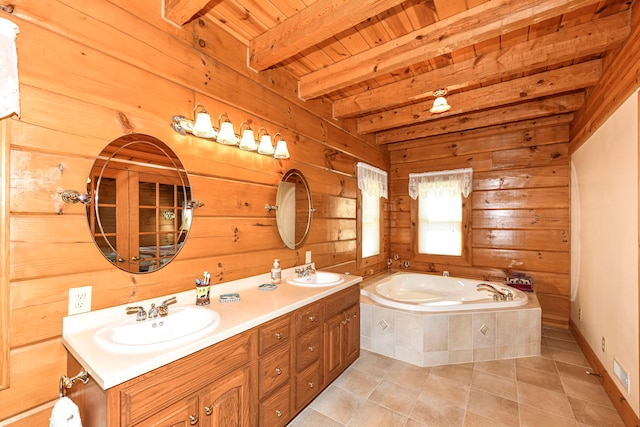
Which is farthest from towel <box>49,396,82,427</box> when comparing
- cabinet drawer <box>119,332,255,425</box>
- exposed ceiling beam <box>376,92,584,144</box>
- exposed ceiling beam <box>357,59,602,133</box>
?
exposed ceiling beam <box>376,92,584,144</box>

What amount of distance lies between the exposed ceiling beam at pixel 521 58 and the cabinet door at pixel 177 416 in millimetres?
2808

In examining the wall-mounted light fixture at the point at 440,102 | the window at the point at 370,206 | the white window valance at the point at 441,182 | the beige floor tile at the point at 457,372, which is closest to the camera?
the beige floor tile at the point at 457,372

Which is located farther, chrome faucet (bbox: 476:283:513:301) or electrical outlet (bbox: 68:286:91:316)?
chrome faucet (bbox: 476:283:513:301)

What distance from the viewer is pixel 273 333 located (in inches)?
61.0

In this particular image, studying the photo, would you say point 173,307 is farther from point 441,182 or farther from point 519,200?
point 519,200

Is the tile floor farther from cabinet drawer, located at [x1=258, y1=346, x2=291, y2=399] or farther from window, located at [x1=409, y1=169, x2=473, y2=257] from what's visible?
window, located at [x1=409, y1=169, x2=473, y2=257]

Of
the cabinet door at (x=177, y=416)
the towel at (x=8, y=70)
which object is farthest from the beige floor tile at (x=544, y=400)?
the towel at (x=8, y=70)

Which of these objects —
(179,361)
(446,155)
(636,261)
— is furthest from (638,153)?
(179,361)

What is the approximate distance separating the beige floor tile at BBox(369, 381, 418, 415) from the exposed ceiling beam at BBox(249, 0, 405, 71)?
8.36ft

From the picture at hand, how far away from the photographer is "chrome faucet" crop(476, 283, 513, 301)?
111 inches

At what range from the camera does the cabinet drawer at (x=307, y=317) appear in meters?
1.74

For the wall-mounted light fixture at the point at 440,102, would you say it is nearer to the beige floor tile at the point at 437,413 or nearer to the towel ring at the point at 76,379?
the beige floor tile at the point at 437,413

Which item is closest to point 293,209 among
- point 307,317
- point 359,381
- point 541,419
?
point 307,317

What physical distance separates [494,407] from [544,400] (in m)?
0.42
